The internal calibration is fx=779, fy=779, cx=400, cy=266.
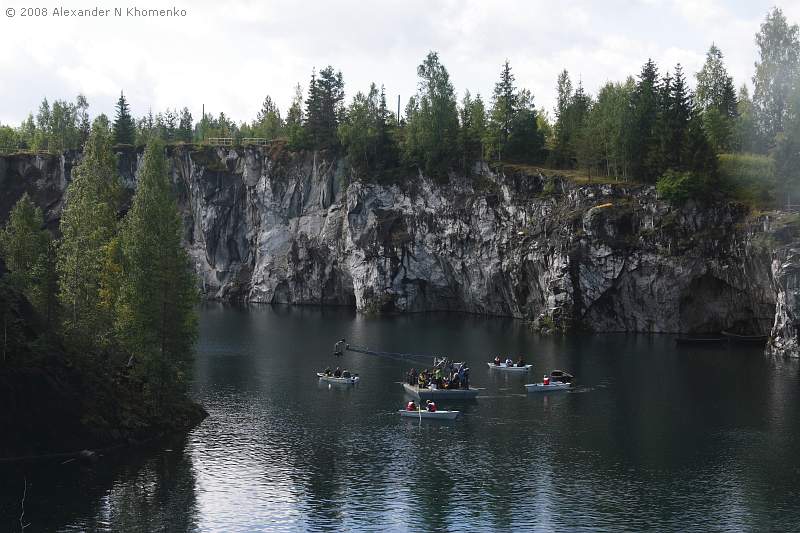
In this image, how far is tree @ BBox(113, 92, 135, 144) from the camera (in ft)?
579

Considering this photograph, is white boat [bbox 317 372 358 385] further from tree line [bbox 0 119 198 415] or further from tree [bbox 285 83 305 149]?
tree [bbox 285 83 305 149]

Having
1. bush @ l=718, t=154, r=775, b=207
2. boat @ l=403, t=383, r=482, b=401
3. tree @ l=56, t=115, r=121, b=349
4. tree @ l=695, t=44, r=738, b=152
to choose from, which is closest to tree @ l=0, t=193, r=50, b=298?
tree @ l=56, t=115, r=121, b=349

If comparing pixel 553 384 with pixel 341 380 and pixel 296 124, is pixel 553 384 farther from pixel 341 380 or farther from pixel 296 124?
pixel 296 124

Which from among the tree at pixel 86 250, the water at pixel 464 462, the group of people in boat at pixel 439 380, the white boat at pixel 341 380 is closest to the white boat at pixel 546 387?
the water at pixel 464 462

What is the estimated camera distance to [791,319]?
84750 millimetres

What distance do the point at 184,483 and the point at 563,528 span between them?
72.0 feet

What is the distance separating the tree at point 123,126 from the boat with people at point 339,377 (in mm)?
120028

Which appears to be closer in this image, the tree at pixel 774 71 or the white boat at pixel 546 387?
the white boat at pixel 546 387

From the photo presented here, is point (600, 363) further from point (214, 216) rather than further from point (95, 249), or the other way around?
point (214, 216)

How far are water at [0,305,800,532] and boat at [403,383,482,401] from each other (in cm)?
143

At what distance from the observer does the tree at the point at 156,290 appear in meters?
56.1

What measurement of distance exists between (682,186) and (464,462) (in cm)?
6386

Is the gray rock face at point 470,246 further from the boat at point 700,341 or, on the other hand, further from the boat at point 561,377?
the boat at point 561,377

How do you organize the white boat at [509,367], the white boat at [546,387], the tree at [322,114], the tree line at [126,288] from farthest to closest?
1. the tree at [322,114]
2. the white boat at [509,367]
3. the white boat at [546,387]
4. the tree line at [126,288]
